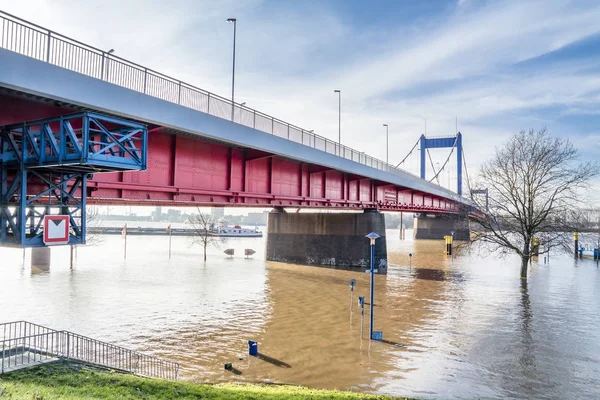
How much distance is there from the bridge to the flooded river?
220 inches

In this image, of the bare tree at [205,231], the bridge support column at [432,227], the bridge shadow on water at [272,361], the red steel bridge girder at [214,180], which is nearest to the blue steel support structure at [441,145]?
the bridge support column at [432,227]

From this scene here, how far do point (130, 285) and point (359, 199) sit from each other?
66.8ft

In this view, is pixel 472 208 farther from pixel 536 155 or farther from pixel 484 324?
pixel 484 324

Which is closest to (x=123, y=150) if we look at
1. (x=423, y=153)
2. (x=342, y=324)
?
(x=342, y=324)

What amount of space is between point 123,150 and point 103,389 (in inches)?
256

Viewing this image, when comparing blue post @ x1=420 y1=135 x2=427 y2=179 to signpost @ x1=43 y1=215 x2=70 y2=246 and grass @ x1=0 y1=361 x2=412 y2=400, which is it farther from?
signpost @ x1=43 y1=215 x2=70 y2=246

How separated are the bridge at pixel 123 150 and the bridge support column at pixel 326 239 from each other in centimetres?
714

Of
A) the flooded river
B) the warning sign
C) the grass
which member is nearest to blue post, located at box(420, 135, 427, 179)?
the flooded river

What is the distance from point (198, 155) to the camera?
1927 cm

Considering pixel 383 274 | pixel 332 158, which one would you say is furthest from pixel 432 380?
pixel 383 274

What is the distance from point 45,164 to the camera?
1091cm

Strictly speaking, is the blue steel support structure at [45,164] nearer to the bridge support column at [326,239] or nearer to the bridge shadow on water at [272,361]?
the bridge shadow on water at [272,361]

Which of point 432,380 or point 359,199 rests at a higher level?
point 359,199

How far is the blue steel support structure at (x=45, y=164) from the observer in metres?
10.9
